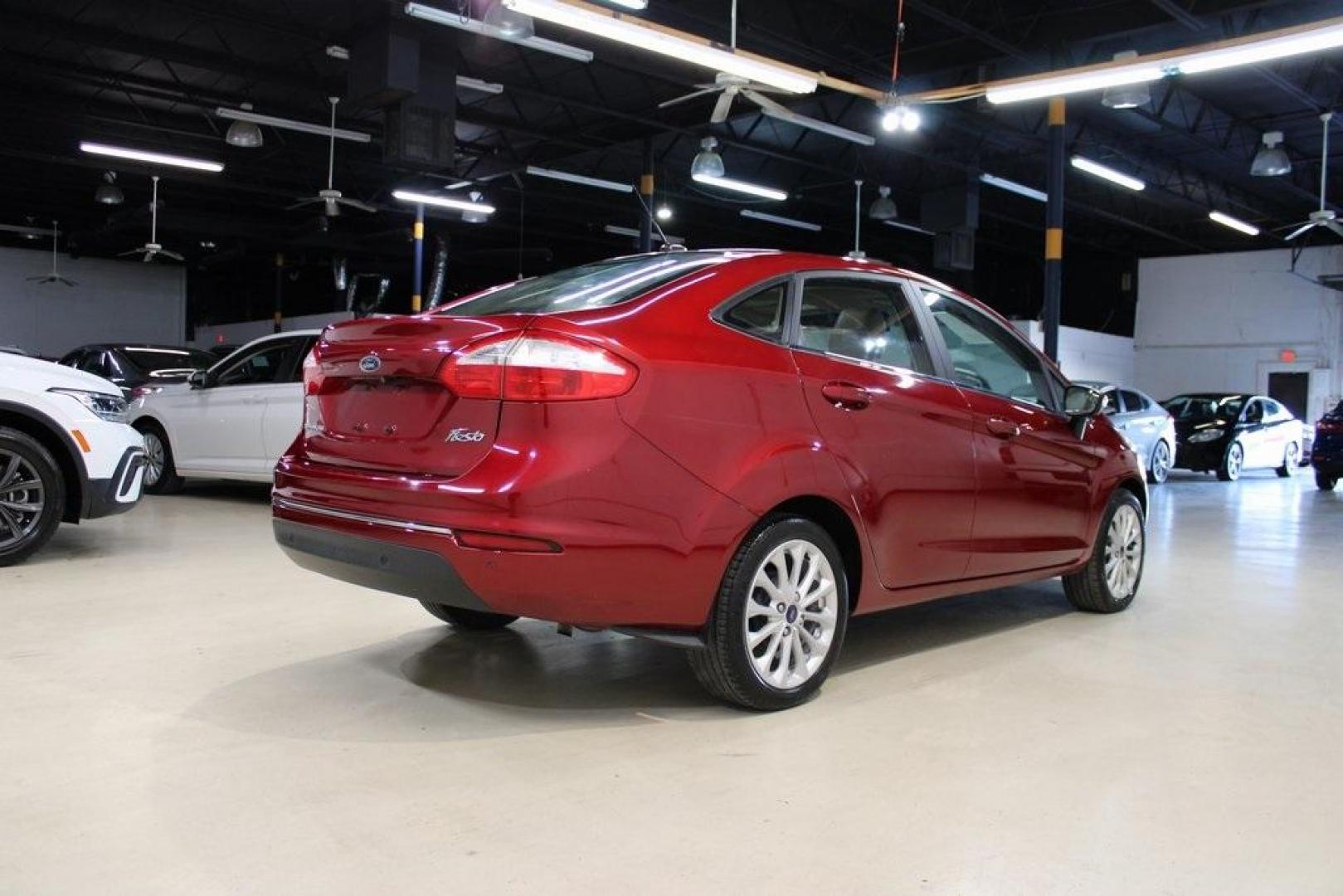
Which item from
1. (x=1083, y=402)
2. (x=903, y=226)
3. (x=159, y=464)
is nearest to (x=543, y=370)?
(x=1083, y=402)

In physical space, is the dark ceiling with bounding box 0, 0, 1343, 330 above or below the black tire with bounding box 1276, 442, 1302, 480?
above

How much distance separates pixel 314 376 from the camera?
10.2ft

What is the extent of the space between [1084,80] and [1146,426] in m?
5.56

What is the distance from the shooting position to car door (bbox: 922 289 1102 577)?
3633 millimetres

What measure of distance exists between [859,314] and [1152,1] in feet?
28.0

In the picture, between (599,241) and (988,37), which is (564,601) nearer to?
(988,37)

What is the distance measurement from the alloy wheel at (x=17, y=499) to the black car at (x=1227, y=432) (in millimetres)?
13539

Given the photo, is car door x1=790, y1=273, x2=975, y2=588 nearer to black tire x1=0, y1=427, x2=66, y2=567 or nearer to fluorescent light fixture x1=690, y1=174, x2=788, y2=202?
black tire x1=0, y1=427, x2=66, y2=567

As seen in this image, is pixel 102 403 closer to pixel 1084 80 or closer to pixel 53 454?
pixel 53 454

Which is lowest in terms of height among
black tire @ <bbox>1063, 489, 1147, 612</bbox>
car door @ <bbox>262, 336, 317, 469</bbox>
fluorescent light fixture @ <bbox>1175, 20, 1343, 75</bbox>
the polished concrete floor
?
the polished concrete floor

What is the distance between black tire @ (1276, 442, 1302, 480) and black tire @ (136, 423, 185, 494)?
49.0 ft

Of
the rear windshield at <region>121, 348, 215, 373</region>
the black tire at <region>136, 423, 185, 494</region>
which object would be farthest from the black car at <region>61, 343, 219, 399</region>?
the black tire at <region>136, 423, 185, 494</region>

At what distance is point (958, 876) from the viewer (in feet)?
6.54

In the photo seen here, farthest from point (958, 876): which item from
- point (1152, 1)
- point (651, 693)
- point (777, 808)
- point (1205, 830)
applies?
point (1152, 1)
